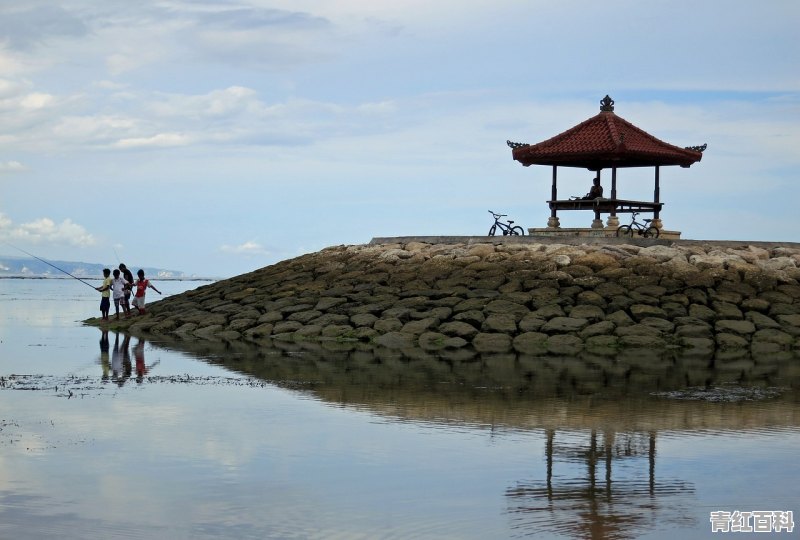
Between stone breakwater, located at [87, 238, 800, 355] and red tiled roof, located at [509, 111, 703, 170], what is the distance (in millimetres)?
3181

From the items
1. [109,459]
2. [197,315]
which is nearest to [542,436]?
[109,459]

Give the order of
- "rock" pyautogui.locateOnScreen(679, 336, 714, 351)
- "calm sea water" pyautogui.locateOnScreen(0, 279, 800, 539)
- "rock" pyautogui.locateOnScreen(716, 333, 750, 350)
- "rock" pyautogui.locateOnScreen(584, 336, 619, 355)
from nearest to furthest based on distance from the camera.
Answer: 1. "calm sea water" pyautogui.locateOnScreen(0, 279, 800, 539)
2. "rock" pyautogui.locateOnScreen(584, 336, 619, 355)
3. "rock" pyautogui.locateOnScreen(679, 336, 714, 351)
4. "rock" pyautogui.locateOnScreen(716, 333, 750, 350)

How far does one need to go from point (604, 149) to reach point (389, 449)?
18253mm

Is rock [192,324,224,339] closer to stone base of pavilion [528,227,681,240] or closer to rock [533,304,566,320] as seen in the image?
rock [533,304,566,320]

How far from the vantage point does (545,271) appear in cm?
2328

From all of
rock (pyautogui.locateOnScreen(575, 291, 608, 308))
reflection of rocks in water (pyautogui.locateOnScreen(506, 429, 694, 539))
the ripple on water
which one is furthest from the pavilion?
reflection of rocks in water (pyautogui.locateOnScreen(506, 429, 694, 539))

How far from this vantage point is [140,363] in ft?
55.1

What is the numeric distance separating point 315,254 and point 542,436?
18269mm

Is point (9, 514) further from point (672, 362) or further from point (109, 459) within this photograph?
point (672, 362)

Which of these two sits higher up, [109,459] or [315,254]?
[315,254]

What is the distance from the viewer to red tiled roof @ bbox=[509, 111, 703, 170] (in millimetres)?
26547

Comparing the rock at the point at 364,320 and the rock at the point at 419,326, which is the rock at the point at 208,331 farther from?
the rock at the point at 419,326

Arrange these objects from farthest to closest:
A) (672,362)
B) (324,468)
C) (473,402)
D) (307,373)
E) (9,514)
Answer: (672,362) → (307,373) → (473,402) → (324,468) → (9,514)

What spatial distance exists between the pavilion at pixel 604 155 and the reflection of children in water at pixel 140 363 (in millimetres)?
Result: 11434
